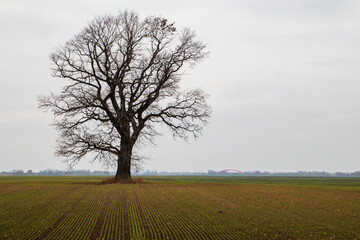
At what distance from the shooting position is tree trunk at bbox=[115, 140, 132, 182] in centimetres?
3906

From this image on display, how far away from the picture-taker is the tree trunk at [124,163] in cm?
3906

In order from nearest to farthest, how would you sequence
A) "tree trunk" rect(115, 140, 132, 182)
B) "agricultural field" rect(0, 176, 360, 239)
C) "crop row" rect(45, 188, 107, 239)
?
"crop row" rect(45, 188, 107, 239) → "agricultural field" rect(0, 176, 360, 239) → "tree trunk" rect(115, 140, 132, 182)

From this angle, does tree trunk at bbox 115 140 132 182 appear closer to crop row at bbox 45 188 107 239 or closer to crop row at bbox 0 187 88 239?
crop row at bbox 0 187 88 239

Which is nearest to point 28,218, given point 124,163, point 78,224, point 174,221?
point 78,224

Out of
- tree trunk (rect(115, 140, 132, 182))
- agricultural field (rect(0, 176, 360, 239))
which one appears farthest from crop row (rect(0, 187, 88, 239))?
→ tree trunk (rect(115, 140, 132, 182))

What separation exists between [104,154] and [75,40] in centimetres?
1362

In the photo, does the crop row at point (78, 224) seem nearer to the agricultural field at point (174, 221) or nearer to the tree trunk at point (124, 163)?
the agricultural field at point (174, 221)

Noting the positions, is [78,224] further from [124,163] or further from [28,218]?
[124,163]

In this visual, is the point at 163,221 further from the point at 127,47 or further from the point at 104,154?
the point at 127,47

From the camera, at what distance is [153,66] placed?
40906 millimetres

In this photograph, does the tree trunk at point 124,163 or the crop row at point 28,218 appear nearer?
the crop row at point 28,218

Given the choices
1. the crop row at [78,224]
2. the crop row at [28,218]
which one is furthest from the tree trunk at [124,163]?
the crop row at [78,224]

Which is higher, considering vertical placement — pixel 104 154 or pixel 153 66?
pixel 153 66

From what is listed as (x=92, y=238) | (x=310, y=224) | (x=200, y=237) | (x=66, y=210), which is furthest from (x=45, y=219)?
(x=310, y=224)
